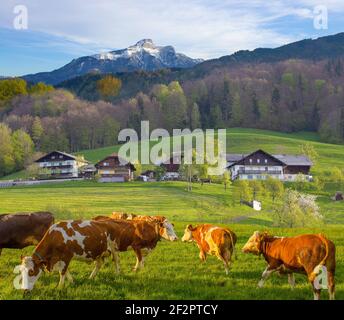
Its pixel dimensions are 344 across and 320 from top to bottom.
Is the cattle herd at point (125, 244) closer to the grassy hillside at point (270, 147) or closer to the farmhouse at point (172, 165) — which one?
the farmhouse at point (172, 165)

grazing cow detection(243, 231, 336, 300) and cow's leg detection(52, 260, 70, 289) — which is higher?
grazing cow detection(243, 231, 336, 300)

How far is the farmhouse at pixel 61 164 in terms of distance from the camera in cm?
11785

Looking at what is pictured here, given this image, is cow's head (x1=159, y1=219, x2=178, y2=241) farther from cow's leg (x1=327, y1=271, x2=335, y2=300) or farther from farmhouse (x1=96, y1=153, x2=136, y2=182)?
farmhouse (x1=96, y1=153, x2=136, y2=182)

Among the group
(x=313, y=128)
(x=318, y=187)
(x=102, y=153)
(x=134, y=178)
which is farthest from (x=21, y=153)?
(x=313, y=128)

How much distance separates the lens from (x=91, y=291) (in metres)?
11.3

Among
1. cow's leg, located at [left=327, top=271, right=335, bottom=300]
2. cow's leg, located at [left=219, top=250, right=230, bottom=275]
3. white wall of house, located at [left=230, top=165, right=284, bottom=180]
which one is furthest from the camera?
white wall of house, located at [left=230, top=165, right=284, bottom=180]

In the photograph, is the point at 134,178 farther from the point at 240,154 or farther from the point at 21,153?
the point at 21,153

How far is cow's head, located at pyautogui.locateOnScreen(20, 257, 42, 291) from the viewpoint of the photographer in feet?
36.9

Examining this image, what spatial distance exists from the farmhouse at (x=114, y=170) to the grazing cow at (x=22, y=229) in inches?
3328

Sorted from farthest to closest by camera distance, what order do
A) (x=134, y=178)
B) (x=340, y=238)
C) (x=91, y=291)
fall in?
(x=134, y=178)
(x=340, y=238)
(x=91, y=291)

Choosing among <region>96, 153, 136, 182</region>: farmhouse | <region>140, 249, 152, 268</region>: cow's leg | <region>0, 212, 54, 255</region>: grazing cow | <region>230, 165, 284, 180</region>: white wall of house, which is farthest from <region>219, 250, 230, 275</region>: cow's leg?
<region>230, 165, 284, 180</region>: white wall of house

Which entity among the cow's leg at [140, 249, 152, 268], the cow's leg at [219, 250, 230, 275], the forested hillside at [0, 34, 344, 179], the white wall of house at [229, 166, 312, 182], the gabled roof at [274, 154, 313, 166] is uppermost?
the forested hillside at [0, 34, 344, 179]
